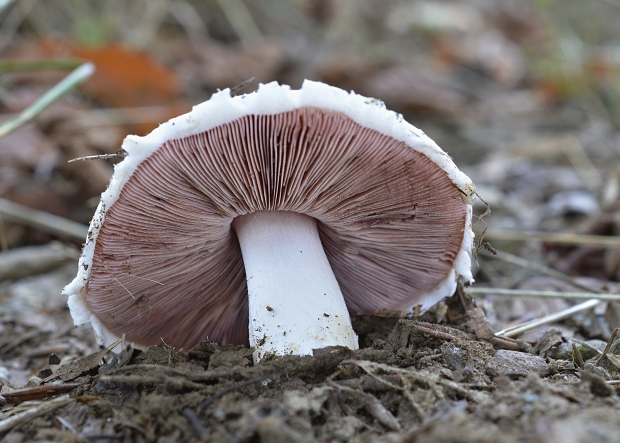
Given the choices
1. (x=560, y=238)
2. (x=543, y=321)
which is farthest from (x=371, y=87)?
(x=543, y=321)

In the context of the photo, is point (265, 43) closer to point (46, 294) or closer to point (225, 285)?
point (46, 294)

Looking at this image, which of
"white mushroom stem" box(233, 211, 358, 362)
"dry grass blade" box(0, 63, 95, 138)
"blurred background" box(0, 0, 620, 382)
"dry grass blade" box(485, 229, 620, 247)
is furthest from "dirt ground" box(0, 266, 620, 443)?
"dry grass blade" box(485, 229, 620, 247)

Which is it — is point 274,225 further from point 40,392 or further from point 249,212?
point 40,392

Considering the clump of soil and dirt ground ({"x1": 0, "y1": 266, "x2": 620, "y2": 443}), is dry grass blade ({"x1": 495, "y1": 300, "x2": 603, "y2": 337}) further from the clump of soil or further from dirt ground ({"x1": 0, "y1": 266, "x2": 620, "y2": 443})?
the clump of soil

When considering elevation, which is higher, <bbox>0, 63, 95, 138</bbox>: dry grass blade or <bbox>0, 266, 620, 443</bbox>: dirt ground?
<bbox>0, 63, 95, 138</bbox>: dry grass blade

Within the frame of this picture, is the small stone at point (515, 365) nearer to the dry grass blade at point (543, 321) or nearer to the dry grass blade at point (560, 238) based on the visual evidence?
the dry grass blade at point (543, 321)

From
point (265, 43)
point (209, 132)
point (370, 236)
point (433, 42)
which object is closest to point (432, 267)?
point (370, 236)

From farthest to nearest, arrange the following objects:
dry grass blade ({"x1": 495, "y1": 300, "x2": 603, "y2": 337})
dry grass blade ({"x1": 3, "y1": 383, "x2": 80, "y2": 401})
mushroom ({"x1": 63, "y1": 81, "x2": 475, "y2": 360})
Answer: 1. dry grass blade ({"x1": 495, "y1": 300, "x2": 603, "y2": 337})
2. dry grass blade ({"x1": 3, "y1": 383, "x2": 80, "y2": 401})
3. mushroom ({"x1": 63, "y1": 81, "x2": 475, "y2": 360})
